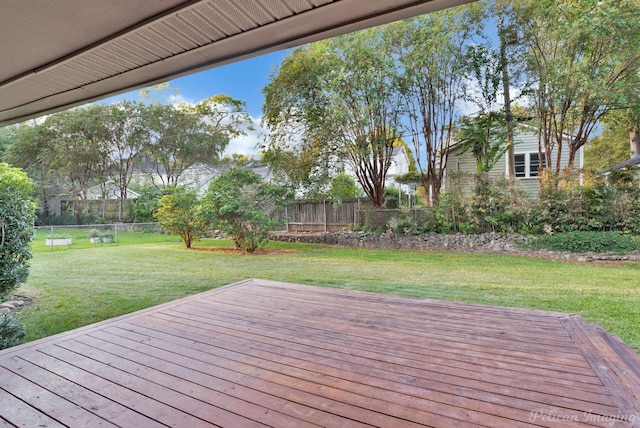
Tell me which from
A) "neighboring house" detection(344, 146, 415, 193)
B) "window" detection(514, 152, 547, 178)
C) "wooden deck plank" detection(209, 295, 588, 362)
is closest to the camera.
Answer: "wooden deck plank" detection(209, 295, 588, 362)

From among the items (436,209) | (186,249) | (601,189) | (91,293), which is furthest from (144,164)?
(601,189)

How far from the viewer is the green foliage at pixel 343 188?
8914 millimetres

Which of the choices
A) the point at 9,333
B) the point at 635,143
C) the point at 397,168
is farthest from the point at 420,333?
the point at 397,168

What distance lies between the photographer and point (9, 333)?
2.32m

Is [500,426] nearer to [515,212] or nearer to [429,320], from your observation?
[429,320]

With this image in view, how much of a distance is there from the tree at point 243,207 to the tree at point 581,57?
245 inches

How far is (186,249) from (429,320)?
21.3 feet

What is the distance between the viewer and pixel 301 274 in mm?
5199

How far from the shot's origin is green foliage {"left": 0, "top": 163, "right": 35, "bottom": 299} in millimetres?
2805

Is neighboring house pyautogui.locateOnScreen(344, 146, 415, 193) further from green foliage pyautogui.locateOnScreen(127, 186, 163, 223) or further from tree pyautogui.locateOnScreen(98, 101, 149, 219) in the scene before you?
tree pyautogui.locateOnScreen(98, 101, 149, 219)

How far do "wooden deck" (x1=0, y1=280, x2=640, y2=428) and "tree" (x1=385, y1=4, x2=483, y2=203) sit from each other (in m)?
6.04

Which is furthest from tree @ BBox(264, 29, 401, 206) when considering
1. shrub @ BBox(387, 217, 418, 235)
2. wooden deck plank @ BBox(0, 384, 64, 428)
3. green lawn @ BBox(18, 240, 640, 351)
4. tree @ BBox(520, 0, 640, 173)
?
wooden deck plank @ BBox(0, 384, 64, 428)

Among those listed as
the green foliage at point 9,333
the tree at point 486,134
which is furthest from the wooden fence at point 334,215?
the green foliage at point 9,333

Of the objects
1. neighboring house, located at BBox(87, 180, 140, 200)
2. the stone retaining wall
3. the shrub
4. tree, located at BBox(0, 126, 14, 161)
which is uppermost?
tree, located at BBox(0, 126, 14, 161)
